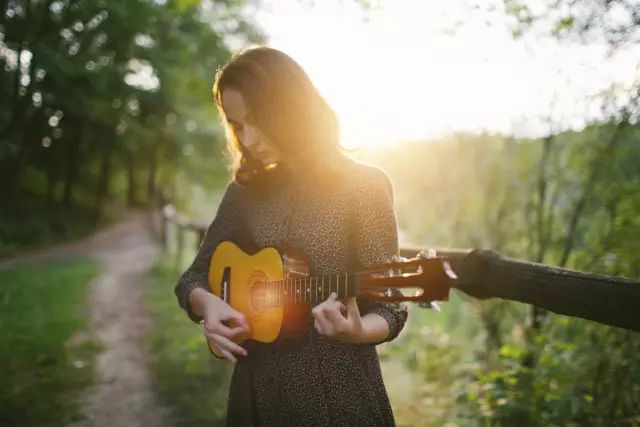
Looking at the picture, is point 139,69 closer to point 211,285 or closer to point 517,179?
point 517,179

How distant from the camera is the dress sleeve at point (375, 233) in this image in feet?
5.61

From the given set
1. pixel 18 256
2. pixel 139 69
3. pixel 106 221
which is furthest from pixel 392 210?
pixel 106 221

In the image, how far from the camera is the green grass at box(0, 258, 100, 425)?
423 centimetres

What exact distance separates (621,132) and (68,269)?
11.3 m

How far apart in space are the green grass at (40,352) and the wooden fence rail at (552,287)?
10.5 feet

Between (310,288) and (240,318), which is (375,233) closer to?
(310,288)

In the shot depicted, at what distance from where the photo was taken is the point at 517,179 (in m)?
4.95

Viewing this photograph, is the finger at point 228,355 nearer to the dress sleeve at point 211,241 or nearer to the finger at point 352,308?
the dress sleeve at point 211,241

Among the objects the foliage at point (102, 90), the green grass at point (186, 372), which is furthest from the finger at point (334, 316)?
the foliage at point (102, 90)

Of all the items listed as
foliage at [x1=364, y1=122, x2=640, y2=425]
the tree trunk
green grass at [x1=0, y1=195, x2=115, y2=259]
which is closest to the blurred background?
foliage at [x1=364, y1=122, x2=640, y2=425]

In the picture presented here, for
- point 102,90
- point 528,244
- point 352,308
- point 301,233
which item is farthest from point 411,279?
point 102,90

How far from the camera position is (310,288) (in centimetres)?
174

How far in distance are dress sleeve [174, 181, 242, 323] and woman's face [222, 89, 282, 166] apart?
25cm

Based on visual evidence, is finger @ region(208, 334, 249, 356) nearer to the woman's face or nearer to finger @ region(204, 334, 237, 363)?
finger @ region(204, 334, 237, 363)
